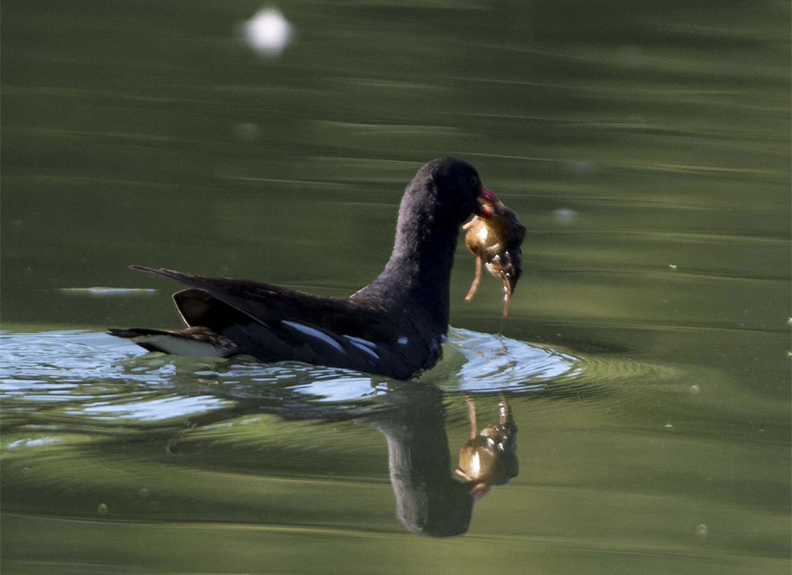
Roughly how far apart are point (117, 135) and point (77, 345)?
454cm

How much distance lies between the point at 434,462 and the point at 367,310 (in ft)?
3.66

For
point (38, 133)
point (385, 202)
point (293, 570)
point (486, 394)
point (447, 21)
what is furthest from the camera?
point (447, 21)

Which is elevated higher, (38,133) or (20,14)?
(20,14)

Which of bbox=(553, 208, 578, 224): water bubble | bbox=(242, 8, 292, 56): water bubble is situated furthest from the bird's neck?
bbox=(242, 8, 292, 56): water bubble

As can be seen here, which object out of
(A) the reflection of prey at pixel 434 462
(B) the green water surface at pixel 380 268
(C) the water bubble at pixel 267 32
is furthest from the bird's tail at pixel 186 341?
(C) the water bubble at pixel 267 32

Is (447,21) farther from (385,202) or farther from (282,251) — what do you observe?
(282,251)

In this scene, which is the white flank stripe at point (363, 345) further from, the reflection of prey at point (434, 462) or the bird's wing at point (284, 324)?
the reflection of prey at point (434, 462)

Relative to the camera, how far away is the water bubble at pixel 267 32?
14.0m

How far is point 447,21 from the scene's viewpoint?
48.9 ft

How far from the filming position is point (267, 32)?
1469 centimetres

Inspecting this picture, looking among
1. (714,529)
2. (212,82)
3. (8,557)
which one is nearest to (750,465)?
(714,529)

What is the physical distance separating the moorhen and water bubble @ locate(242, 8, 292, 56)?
7.58m

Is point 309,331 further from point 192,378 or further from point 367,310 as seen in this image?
point 192,378

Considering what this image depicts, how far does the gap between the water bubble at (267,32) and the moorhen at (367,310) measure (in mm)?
7580
